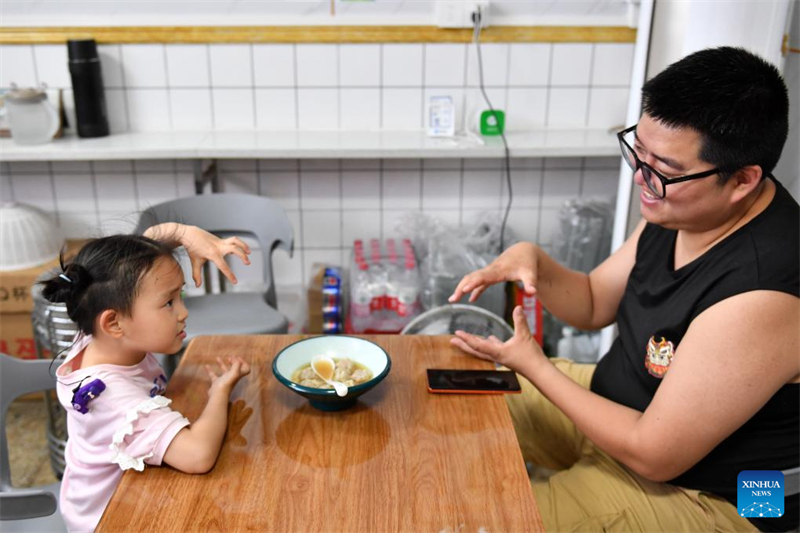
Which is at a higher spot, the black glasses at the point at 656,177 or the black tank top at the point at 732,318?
the black glasses at the point at 656,177

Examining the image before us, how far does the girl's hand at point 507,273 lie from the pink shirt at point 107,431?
62cm

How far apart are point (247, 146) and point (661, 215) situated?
1.71 meters

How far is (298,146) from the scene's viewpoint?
2621mm

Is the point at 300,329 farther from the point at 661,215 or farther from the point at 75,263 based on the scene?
the point at 661,215

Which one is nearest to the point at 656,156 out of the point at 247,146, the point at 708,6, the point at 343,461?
the point at 343,461

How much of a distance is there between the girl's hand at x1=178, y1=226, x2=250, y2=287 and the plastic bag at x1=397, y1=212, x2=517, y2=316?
140 cm

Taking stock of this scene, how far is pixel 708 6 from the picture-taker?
1940 mm

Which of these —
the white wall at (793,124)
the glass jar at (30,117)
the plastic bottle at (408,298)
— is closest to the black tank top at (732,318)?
the white wall at (793,124)

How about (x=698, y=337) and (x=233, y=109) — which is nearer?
(x=698, y=337)

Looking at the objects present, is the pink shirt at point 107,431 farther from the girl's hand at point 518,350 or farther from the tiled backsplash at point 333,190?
the tiled backsplash at point 333,190

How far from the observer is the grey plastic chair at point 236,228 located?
2.28 meters

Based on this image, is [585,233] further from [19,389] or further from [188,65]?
[19,389]

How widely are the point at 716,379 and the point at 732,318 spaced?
4.2 inches

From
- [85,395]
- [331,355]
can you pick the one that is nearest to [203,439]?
[85,395]
